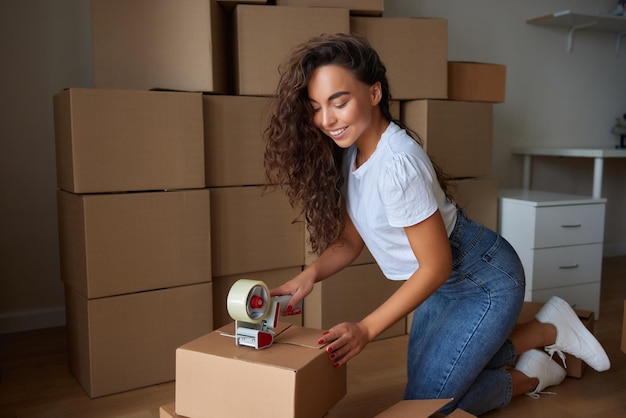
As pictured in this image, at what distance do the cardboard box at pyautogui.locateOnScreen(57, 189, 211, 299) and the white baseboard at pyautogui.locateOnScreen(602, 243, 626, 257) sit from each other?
2788 mm

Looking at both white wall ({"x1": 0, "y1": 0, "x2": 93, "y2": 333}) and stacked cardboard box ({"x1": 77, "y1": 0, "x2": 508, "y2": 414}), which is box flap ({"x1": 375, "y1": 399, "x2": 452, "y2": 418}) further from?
white wall ({"x1": 0, "y1": 0, "x2": 93, "y2": 333})

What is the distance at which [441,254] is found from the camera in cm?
118

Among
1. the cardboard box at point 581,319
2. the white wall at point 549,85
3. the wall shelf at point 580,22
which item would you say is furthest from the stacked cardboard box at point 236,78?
the wall shelf at point 580,22

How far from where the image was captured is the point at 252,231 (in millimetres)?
1976

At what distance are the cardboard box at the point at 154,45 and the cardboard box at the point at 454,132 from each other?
0.79 m

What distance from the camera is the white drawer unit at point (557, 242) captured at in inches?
91.0

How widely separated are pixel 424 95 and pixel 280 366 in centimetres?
146

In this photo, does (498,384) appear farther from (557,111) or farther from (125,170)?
(557,111)

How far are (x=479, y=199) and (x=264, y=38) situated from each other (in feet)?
3.57

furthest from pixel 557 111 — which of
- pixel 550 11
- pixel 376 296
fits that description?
pixel 376 296

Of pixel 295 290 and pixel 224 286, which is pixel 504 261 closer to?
pixel 295 290

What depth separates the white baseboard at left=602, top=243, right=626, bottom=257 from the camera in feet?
11.8

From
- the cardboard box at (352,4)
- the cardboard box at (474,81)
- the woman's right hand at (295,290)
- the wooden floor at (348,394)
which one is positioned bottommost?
the wooden floor at (348,394)

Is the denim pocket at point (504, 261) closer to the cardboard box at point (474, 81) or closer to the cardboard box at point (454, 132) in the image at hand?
the cardboard box at point (454, 132)
